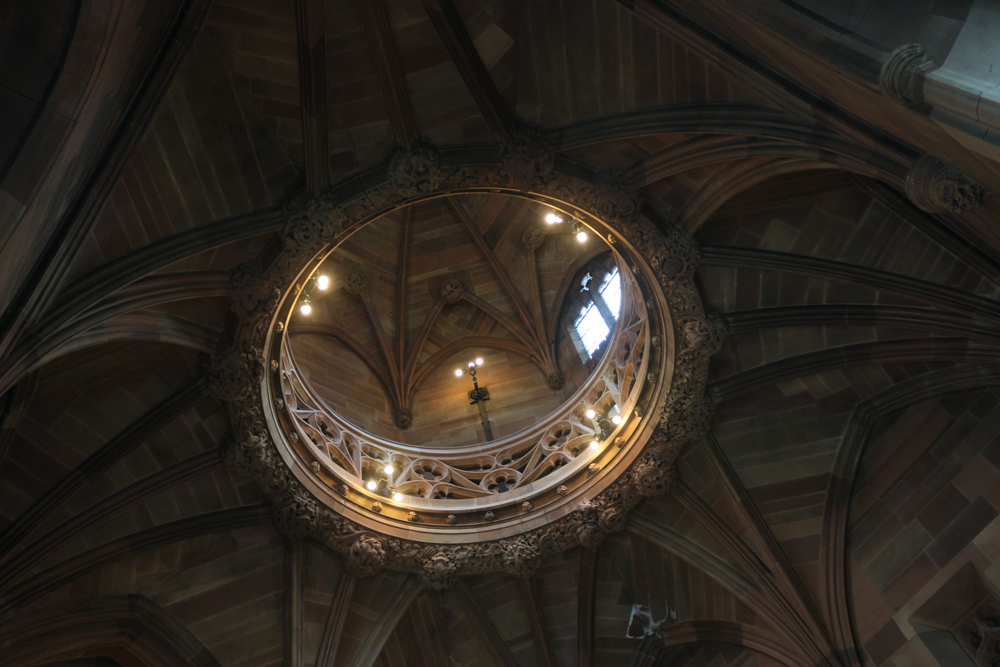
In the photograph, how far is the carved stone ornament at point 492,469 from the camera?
35.4 ft

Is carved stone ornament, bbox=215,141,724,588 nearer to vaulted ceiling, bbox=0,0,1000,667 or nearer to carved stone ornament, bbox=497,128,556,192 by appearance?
carved stone ornament, bbox=497,128,556,192

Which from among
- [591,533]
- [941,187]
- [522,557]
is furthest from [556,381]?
[941,187]

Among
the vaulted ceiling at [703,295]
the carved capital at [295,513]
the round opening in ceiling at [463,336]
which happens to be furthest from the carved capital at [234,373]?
the round opening in ceiling at [463,336]

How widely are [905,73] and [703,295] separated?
6.37m

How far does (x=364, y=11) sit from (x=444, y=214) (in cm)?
737

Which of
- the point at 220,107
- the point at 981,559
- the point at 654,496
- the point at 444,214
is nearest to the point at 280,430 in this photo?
the point at 220,107

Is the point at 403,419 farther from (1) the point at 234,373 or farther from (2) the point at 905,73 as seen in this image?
(2) the point at 905,73

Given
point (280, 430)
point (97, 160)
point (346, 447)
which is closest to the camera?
point (97, 160)

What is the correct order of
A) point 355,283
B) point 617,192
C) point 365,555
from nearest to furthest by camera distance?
point 617,192
point 365,555
point 355,283

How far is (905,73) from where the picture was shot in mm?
A: 5562

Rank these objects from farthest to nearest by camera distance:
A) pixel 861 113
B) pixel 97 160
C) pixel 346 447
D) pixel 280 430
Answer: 1. pixel 346 447
2. pixel 280 430
3. pixel 97 160
4. pixel 861 113

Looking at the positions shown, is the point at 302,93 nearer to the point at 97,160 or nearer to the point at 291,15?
the point at 291,15

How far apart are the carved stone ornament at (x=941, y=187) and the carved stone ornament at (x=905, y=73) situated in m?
1.83

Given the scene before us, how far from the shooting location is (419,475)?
45.9 feet
